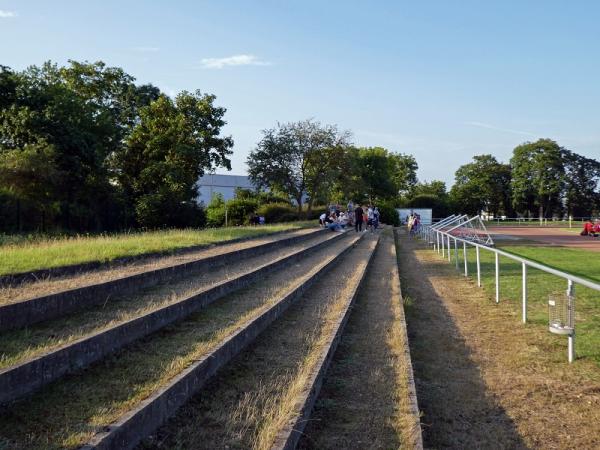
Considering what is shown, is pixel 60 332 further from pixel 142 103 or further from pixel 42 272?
pixel 142 103

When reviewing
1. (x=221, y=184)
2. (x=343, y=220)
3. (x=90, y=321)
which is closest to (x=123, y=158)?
(x=343, y=220)

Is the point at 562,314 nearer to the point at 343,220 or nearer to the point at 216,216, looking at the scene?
the point at 343,220

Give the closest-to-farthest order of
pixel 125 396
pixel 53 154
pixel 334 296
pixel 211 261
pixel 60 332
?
pixel 125 396, pixel 60 332, pixel 334 296, pixel 211 261, pixel 53 154

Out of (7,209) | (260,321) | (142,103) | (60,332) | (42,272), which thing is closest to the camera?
(60,332)

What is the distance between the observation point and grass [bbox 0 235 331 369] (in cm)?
430

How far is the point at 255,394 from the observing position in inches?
171

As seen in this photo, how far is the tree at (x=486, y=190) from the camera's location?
81000 mm

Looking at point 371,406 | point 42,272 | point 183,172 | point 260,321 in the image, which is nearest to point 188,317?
point 260,321

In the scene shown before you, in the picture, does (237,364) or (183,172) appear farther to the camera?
(183,172)

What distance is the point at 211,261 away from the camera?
10.6 metres

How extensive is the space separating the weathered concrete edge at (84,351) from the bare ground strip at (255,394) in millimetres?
985

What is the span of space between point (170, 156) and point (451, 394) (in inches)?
1052

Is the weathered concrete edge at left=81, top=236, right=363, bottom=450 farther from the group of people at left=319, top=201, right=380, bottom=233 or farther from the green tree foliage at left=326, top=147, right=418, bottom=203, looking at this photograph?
the green tree foliage at left=326, top=147, right=418, bottom=203

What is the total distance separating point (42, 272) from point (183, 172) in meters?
22.4
